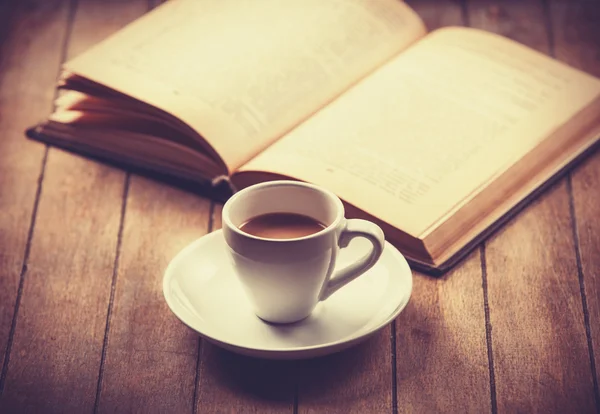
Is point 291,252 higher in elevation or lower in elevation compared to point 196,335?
higher

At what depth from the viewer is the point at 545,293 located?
921 mm

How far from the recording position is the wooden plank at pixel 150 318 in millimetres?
803

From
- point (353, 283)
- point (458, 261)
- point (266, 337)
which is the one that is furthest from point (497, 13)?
point (266, 337)

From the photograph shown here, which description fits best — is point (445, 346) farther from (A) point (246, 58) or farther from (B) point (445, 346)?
(A) point (246, 58)

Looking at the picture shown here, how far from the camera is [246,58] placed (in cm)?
116

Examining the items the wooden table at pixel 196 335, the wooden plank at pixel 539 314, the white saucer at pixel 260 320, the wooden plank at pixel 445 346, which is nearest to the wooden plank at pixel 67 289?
the wooden table at pixel 196 335

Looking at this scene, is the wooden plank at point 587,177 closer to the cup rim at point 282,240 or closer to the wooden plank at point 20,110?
the cup rim at point 282,240

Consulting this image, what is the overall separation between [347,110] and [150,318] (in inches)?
16.0

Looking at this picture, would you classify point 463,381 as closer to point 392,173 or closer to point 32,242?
point 392,173

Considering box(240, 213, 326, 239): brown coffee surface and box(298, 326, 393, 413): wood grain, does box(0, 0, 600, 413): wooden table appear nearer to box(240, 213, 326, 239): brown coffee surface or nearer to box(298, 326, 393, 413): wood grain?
box(298, 326, 393, 413): wood grain

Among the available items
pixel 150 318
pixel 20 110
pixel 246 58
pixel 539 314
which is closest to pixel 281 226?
pixel 150 318

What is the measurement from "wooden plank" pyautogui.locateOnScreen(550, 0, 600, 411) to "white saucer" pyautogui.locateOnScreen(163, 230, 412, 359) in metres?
0.21

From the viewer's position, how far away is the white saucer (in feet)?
2.56

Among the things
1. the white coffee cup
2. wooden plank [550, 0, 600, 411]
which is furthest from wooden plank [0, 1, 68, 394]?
wooden plank [550, 0, 600, 411]
